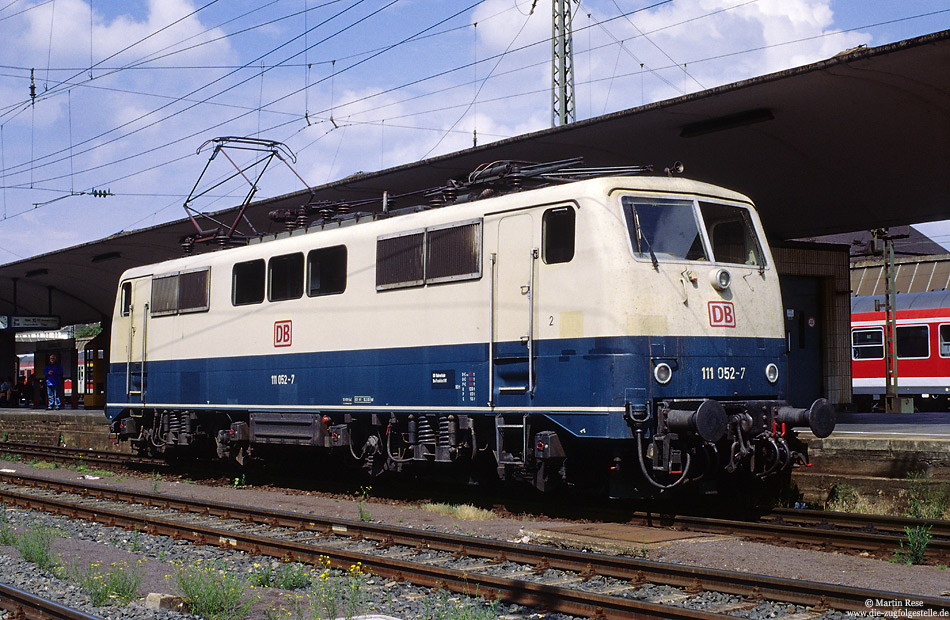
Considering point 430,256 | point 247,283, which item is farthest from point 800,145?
point 247,283

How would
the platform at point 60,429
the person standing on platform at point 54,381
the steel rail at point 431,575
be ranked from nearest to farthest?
the steel rail at point 431,575 < the platform at point 60,429 < the person standing on platform at point 54,381

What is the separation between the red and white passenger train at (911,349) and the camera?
28984 mm

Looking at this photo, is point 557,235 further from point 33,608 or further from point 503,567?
point 33,608

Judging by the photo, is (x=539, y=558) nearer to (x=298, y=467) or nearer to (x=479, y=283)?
(x=479, y=283)

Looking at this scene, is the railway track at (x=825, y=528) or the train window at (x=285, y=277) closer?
the railway track at (x=825, y=528)

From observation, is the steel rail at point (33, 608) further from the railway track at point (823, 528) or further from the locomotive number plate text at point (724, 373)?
the locomotive number plate text at point (724, 373)

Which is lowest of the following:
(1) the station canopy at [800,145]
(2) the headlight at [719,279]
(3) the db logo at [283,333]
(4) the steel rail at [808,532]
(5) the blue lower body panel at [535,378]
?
(4) the steel rail at [808,532]

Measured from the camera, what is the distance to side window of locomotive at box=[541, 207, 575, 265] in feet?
35.6

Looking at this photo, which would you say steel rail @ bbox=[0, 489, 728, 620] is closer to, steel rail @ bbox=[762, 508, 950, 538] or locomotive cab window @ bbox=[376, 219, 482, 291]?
locomotive cab window @ bbox=[376, 219, 482, 291]

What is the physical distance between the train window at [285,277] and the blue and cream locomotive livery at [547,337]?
0.10 feet

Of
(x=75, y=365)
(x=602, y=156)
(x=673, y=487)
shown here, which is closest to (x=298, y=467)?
(x=602, y=156)

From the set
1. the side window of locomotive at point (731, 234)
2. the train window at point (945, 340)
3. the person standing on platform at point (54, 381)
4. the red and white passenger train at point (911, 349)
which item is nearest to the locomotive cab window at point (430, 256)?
the side window of locomotive at point (731, 234)

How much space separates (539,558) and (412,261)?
194 inches

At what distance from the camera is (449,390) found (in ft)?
39.2
